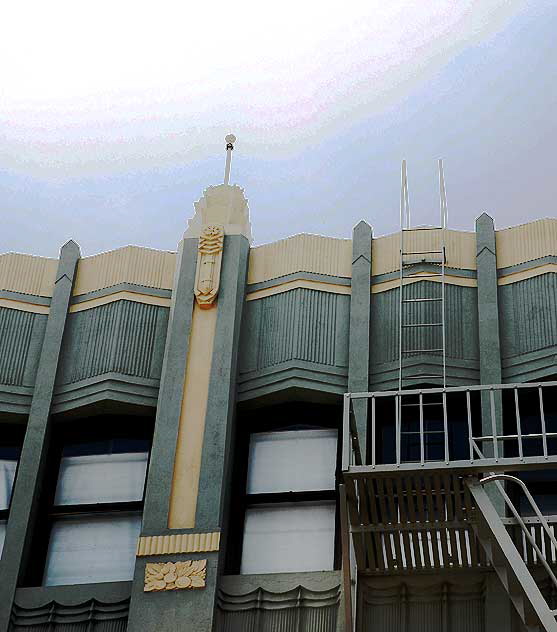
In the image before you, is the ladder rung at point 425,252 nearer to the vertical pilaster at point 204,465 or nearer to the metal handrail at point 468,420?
the metal handrail at point 468,420

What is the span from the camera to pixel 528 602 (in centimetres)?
1395

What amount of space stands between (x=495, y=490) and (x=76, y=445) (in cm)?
601

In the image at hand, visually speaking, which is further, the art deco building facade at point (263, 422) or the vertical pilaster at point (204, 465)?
the vertical pilaster at point (204, 465)

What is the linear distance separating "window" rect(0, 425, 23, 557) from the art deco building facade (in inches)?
1.4

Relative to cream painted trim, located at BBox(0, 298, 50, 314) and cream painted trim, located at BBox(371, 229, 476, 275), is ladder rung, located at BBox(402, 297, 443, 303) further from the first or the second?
cream painted trim, located at BBox(0, 298, 50, 314)

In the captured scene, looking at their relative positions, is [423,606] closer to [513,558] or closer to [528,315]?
[513,558]

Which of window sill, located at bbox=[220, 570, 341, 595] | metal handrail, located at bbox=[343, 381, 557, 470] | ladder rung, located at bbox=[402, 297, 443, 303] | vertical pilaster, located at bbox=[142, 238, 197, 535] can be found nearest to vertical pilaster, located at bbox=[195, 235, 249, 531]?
vertical pilaster, located at bbox=[142, 238, 197, 535]

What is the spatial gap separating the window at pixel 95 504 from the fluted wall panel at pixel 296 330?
1996 mm

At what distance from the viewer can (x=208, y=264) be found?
19.0 meters

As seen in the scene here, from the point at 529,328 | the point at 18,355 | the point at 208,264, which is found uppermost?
the point at 208,264

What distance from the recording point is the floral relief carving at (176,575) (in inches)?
642

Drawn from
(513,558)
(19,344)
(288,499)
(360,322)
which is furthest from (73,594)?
(513,558)

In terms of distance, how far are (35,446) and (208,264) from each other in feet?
11.4

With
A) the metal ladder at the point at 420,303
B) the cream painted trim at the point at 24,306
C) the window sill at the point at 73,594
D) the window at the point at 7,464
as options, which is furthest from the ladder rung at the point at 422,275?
the window at the point at 7,464
